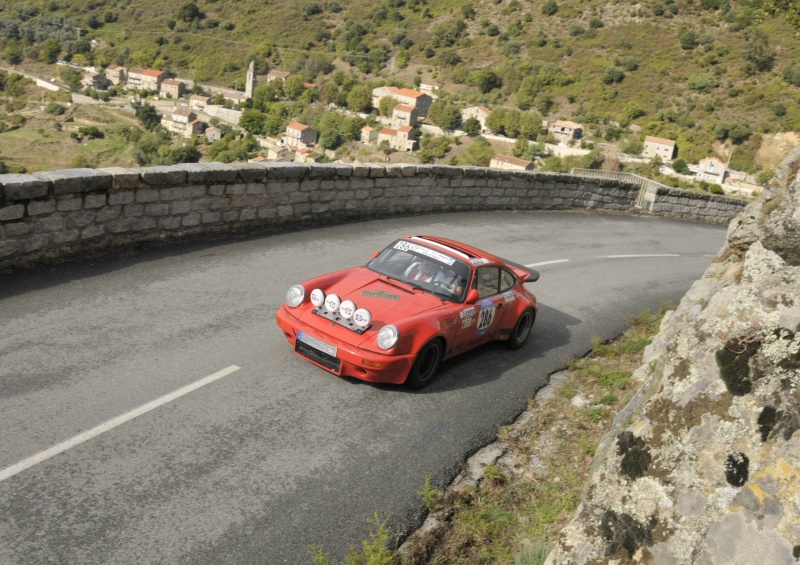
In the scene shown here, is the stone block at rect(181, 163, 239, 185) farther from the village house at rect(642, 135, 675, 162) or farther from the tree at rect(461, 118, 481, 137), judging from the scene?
the tree at rect(461, 118, 481, 137)

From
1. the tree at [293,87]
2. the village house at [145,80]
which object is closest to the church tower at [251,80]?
the tree at [293,87]

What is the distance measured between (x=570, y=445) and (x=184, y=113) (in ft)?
251

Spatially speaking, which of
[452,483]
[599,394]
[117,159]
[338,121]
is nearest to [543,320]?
[599,394]

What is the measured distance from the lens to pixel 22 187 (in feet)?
27.4

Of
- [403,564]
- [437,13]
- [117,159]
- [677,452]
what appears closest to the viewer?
[677,452]

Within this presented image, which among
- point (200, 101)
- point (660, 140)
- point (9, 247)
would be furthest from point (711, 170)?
point (9, 247)

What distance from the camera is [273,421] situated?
6.09 m

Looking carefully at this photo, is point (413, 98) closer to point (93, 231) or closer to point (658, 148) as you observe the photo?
point (658, 148)

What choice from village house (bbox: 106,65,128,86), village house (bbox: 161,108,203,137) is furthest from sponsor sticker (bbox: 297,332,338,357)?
village house (bbox: 106,65,128,86)

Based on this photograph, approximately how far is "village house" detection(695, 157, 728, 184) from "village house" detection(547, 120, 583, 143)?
18135 millimetres

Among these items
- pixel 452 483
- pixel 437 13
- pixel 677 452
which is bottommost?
pixel 452 483

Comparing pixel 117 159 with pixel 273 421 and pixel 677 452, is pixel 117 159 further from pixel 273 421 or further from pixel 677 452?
pixel 677 452

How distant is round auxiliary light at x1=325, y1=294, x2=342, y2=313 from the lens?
710 centimetres

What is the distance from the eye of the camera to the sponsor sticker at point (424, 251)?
8.00m
